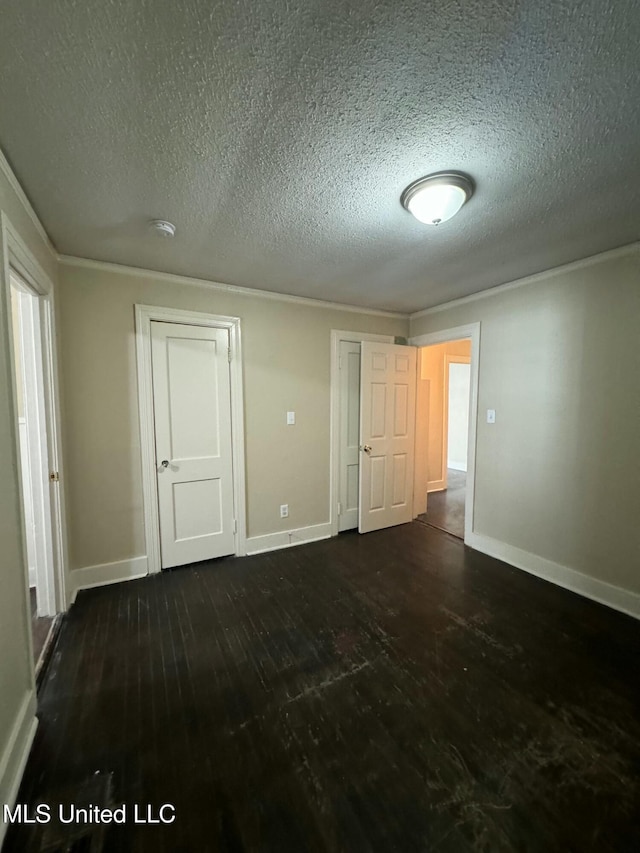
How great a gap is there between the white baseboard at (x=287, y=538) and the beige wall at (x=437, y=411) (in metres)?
2.49

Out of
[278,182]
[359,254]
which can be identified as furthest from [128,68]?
[359,254]

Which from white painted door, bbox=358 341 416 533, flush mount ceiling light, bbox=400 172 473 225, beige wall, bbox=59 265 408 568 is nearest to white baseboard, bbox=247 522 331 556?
beige wall, bbox=59 265 408 568

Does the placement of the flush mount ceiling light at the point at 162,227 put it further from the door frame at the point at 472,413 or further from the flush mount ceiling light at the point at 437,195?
the door frame at the point at 472,413

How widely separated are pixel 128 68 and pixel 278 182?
2.20 feet

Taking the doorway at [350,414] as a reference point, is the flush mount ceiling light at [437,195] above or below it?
above

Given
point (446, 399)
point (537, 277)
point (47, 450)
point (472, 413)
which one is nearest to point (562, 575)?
point (472, 413)

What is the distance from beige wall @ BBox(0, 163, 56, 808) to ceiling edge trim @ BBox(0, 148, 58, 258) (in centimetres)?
3

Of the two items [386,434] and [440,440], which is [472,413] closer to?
[386,434]

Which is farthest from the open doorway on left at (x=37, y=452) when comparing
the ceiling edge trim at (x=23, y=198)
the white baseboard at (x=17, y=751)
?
the white baseboard at (x=17, y=751)

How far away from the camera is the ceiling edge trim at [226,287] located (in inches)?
95.3

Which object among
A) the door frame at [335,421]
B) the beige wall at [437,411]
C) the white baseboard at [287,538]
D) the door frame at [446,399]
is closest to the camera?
the white baseboard at [287,538]

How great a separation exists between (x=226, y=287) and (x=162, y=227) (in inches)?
38.2

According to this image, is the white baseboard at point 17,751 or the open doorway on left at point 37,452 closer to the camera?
the white baseboard at point 17,751

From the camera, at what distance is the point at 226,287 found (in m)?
2.89
